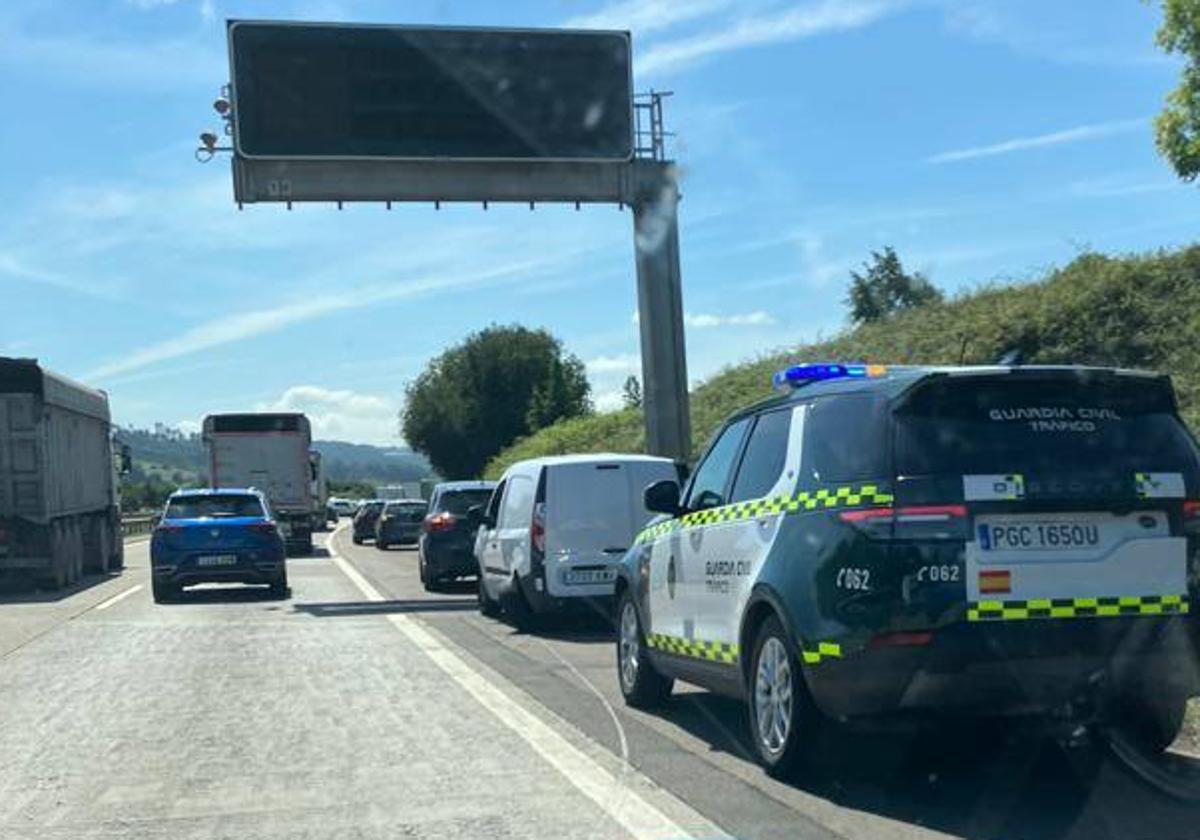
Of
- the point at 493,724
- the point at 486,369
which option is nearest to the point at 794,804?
the point at 493,724

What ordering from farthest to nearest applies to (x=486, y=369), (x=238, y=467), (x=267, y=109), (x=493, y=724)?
(x=486, y=369), (x=238, y=467), (x=267, y=109), (x=493, y=724)

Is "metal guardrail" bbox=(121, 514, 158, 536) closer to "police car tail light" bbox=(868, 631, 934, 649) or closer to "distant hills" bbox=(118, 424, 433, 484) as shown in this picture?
"distant hills" bbox=(118, 424, 433, 484)

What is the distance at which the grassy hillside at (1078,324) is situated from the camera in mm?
18469

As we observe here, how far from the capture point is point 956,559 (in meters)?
6.05

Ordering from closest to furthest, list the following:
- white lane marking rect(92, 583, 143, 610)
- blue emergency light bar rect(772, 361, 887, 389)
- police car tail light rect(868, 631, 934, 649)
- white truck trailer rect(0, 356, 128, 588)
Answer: police car tail light rect(868, 631, 934, 649)
blue emergency light bar rect(772, 361, 887, 389)
white lane marking rect(92, 583, 143, 610)
white truck trailer rect(0, 356, 128, 588)

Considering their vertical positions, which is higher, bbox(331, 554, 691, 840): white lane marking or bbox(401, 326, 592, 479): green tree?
bbox(401, 326, 592, 479): green tree

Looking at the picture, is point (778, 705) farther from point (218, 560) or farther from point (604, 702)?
point (218, 560)

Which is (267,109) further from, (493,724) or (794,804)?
(794,804)

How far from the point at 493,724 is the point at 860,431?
138 inches

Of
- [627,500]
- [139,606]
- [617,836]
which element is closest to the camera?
[617,836]

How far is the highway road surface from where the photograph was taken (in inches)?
243

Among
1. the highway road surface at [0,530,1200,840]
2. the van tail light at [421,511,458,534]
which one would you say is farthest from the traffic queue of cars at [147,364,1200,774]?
the van tail light at [421,511,458,534]

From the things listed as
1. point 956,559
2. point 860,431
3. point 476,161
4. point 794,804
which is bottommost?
point 794,804

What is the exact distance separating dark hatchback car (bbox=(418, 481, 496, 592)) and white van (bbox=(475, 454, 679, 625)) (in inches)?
248
